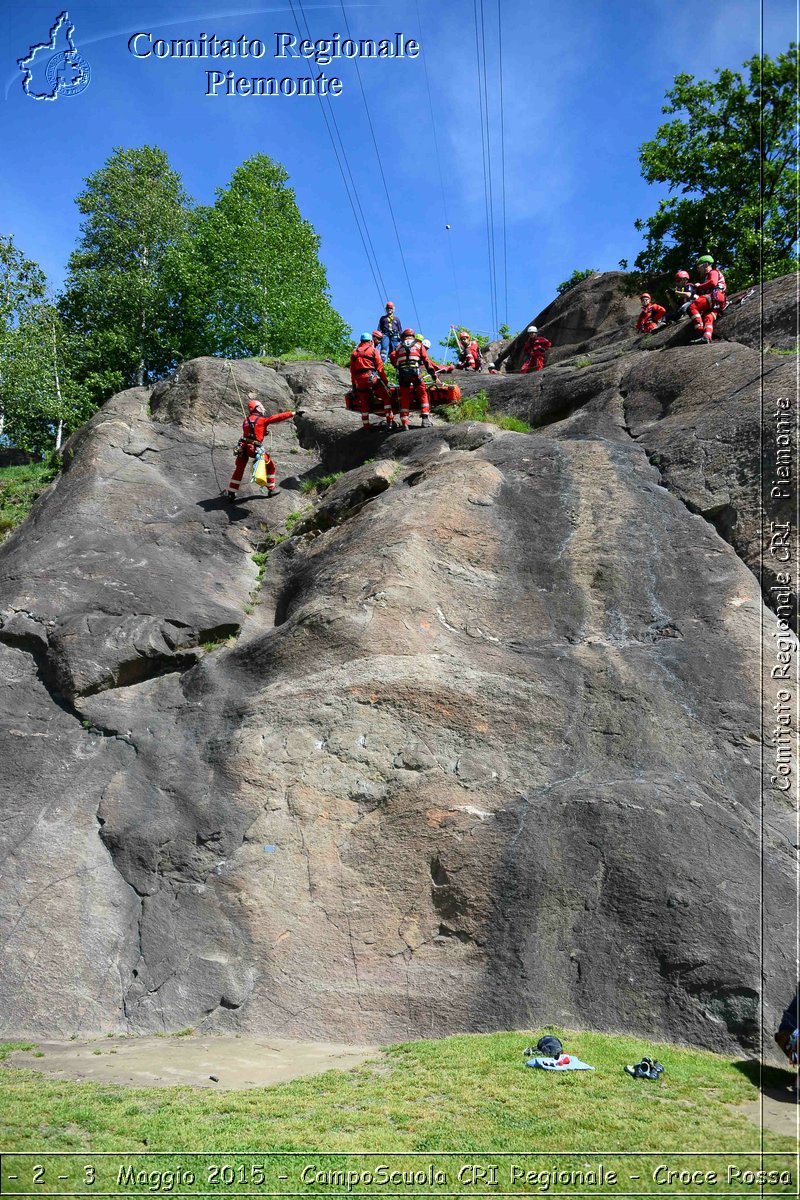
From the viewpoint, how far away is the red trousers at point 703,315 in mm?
18188

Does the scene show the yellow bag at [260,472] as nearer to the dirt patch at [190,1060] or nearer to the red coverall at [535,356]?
the dirt patch at [190,1060]

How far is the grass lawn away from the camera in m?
5.92

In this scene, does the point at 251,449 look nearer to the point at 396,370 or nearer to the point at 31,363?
the point at 396,370

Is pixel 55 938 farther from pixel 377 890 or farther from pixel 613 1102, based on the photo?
pixel 613 1102

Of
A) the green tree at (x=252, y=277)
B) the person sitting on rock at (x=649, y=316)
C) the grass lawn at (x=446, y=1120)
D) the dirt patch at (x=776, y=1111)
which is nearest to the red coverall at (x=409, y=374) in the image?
the person sitting on rock at (x=649, y=316)

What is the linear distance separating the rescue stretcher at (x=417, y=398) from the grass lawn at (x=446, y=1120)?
51.9 ft

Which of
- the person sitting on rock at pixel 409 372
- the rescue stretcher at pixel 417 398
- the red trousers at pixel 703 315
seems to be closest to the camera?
the red trousers at pixel 703 315

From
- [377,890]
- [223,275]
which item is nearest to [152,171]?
[223,275]

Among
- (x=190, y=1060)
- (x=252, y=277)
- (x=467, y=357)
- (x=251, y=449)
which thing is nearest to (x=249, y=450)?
(x=251, y=449)

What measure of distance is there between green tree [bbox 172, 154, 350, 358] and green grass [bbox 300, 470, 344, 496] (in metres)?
22.3

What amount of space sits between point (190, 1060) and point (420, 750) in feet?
15.3

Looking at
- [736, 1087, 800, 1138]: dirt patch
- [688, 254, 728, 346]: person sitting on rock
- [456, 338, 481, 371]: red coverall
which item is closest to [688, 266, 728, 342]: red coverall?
[688, 254, 728, 346]: person sitting on rock

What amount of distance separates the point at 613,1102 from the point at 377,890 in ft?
13.5

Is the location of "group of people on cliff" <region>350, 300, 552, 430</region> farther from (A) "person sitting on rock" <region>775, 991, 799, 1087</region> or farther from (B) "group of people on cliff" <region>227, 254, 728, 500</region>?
(A) "person sitting on rock" <region>775, 991, 799, 1087</region>
